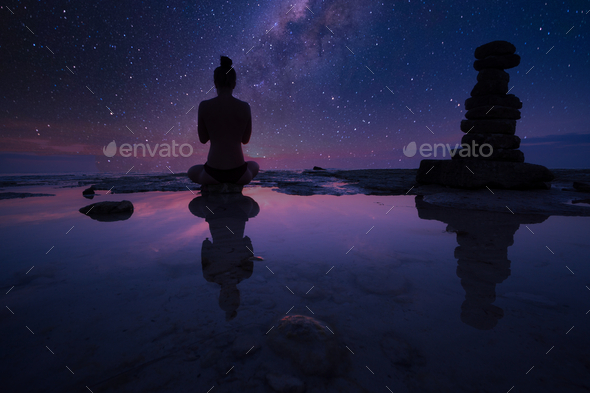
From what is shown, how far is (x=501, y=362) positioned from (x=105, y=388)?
1.23 meters

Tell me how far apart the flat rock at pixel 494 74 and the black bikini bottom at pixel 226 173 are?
6.67 metres

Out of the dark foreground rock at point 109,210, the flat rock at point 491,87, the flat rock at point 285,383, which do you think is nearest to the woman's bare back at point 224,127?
the dark foreground rock at point 109,210

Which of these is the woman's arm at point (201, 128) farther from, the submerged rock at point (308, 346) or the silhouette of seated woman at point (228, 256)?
the submerged rock at point (308, 346)

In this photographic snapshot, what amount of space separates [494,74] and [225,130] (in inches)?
274

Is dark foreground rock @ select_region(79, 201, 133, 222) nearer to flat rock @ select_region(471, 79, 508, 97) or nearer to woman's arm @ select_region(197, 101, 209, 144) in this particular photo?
woman's arm @ select_region(197, 101, 209, 144)

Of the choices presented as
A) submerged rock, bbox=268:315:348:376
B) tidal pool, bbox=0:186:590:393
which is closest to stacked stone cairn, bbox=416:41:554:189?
tidal pool, bbox=0:186:590:393

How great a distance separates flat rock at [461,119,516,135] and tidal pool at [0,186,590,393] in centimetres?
530


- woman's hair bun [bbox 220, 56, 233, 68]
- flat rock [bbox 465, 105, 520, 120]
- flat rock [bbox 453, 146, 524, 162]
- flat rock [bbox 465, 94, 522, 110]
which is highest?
flat rock [bbox 465, 94, 522, 110]

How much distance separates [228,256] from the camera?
165cm

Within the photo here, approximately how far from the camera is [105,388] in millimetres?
684

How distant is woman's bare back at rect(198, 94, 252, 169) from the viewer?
→ 4.30m

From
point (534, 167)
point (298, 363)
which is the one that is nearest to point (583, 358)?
point (298, 363)

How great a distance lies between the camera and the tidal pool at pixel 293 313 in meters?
0.73

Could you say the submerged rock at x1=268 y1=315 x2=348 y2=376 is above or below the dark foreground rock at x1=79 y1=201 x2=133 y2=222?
below
